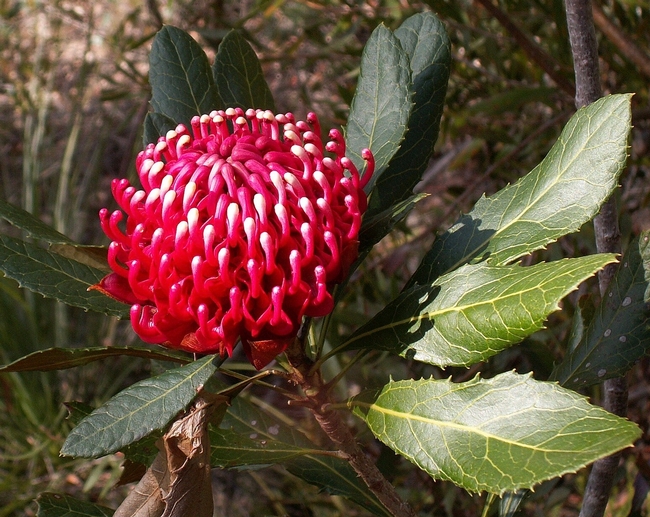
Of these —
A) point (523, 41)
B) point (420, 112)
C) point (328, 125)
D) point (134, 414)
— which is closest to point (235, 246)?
point (134, 414)

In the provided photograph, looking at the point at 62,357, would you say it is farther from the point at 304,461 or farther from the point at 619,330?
the point at 619,330

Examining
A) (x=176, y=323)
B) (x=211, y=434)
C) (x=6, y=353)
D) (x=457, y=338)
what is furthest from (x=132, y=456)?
(x=6, y=353)

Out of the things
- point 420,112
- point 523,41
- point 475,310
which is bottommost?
point 475,310

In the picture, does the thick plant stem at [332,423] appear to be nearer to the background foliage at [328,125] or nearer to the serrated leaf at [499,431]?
the serrated leaf at [499,431]

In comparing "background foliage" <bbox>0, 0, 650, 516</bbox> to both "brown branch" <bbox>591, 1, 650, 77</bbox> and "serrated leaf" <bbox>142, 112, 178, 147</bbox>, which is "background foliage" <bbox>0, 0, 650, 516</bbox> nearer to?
"brown branch" <bbox>591, 1, 650, 77</bbox>

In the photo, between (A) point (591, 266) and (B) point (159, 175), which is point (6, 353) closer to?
(B) point (159, 175)

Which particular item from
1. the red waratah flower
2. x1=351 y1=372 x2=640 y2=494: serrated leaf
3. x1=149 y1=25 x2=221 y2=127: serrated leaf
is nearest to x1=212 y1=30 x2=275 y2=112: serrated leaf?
x1=149 y1=25 x2=221 y2=127: serrated leaf

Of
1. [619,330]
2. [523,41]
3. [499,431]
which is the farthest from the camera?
[523,41]
